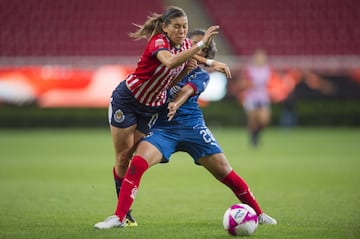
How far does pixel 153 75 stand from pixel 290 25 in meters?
22.3

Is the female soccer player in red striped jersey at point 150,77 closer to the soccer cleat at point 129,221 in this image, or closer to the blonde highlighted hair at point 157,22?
the blonde highlighted hair at point 157,22

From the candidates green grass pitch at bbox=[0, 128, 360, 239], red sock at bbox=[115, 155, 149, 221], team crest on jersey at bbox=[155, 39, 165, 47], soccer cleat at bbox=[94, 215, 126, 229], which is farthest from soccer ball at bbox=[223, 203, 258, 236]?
team crest on jersey at bbox=[155, 39, 165, 47]

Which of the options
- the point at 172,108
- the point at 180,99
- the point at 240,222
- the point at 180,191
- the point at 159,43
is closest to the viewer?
the point at 240,222

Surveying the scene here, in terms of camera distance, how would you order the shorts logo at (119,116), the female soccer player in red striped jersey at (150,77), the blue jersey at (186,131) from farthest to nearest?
the shorts logo at (119,116) → the blue jersey at (186,131) → the female soccer player in red striped jersey at (150,77)

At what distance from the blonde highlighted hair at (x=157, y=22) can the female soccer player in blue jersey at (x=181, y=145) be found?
2.06 ft

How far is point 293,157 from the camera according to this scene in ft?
51.7

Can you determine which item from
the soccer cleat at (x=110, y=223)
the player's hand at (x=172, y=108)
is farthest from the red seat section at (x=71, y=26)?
the soccer cleat at (x=110, y=223)

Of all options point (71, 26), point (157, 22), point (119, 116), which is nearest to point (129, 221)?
point (119, 116)

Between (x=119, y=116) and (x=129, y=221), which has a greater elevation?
(x=119, y=116)

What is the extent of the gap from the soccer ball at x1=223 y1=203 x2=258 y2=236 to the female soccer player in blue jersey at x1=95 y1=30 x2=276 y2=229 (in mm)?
755

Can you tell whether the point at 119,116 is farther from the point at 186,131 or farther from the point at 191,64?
the point at 191,64

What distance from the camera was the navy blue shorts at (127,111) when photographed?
729cm

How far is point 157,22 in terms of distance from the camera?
7.00 m

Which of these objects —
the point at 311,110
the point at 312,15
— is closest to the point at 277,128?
the point at 311,110
